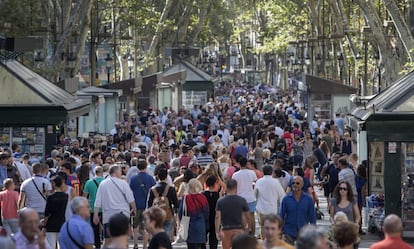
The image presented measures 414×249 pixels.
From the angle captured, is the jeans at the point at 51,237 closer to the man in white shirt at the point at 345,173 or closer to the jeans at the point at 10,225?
the jeans at the point at 10,225

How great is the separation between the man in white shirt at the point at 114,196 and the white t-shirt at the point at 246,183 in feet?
8.34

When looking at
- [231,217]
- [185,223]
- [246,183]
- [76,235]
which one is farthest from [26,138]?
[76,235]

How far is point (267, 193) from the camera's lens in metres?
18.5

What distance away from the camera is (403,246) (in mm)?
11406

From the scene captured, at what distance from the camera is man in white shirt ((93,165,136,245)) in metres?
17.6

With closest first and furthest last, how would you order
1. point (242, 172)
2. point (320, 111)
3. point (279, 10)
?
point (242, 172) < point (320, 111) < point (279, 10)

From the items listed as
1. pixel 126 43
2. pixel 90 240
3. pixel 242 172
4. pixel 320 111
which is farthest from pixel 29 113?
pixel 126 43

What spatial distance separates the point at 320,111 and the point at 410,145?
26.2 m

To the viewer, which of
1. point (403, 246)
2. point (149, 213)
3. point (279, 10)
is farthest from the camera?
point (279, 10)

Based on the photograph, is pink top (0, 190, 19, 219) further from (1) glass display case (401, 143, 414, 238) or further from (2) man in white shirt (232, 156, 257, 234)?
(1) glass display case (401, 143, 414, 238)

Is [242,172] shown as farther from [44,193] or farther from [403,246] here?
[403,246]

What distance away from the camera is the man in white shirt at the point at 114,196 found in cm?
1756

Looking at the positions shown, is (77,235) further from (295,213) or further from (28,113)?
(28,113)

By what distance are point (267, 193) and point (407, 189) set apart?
335cm
